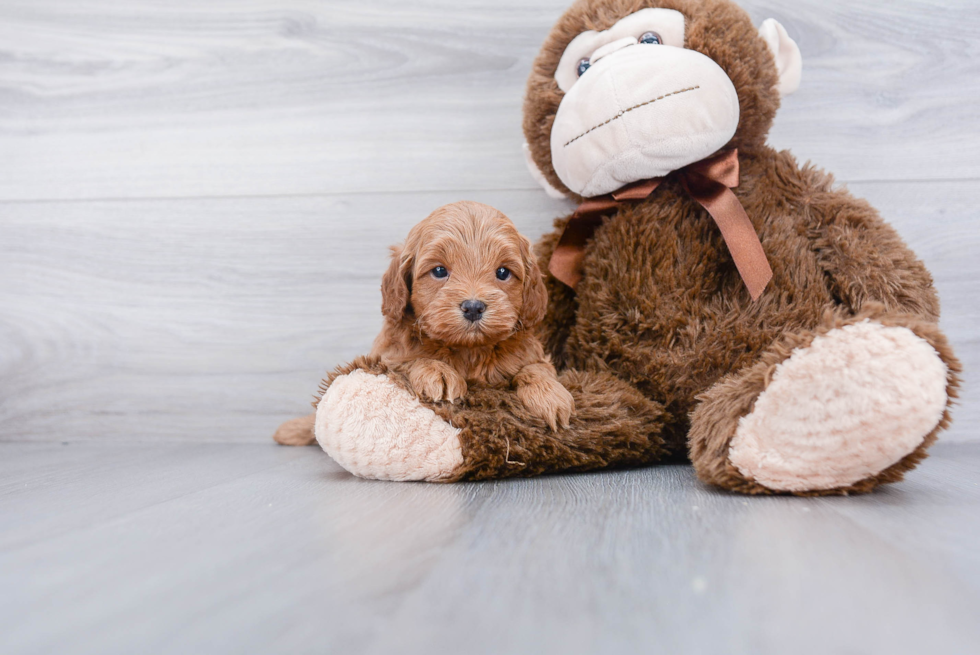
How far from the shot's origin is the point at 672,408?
102 centimetres

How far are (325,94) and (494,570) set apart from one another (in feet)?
4.08

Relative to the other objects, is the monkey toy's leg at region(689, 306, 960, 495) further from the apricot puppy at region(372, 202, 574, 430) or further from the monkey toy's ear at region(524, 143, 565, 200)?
the monkey toy's ear at region(524, 143, 565, 200)

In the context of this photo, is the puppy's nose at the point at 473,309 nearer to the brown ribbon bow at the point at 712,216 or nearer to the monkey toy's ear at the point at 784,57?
the brown ribbon bow at the point at 712,216

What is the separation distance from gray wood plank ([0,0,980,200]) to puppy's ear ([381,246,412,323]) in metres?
0.54

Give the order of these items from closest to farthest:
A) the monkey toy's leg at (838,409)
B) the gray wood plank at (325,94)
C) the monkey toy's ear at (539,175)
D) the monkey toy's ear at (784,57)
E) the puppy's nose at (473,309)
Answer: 1. the monkey toy's leg at (838,409)
2. the puppy's nose at (473,309)
3. the monkey toy's ear at (784,57)
4. the monkey toy's ear at (539,175)
5. the gray wood plank at (325,94)

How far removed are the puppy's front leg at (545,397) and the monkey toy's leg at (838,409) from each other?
8.2 inches

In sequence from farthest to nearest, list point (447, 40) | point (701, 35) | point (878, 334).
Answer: point (447, 40)
point (701, 35)
point (878, 334)

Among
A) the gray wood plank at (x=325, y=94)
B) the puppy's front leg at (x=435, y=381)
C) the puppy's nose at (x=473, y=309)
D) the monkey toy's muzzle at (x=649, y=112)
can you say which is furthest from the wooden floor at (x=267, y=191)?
the monkey toy's muzzle at (x=649, y=112)

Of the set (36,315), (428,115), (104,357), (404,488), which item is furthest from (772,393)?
(36,315)

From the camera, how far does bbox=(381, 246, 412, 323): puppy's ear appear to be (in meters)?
0.92

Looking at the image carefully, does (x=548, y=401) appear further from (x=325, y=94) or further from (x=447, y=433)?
(x=325, y=94)

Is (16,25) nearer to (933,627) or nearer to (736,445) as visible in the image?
(736,445)

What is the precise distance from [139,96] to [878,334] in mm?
1585

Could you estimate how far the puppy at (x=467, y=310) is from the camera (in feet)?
2.81
